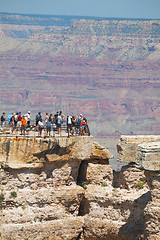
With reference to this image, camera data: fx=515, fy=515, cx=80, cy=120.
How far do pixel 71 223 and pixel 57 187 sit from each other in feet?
7.70

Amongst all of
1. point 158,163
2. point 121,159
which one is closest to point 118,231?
point 121,159

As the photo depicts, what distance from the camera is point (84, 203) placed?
32.0 metres

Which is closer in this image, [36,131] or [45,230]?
[45,230]

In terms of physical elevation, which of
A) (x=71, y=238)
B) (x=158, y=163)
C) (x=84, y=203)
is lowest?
(x=71, y=238)

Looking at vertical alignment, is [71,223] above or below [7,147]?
below

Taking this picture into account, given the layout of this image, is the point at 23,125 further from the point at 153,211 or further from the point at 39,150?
the point at 153,211

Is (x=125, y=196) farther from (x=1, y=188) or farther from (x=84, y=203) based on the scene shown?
(x=1, y=188)

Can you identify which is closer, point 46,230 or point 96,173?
point 46,230

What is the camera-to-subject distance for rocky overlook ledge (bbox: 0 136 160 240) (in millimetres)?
29156

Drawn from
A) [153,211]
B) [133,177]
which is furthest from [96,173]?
[153,211]

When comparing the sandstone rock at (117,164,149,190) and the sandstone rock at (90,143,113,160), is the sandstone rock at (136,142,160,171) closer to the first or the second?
the sandstone rock at (117,164,149,190)

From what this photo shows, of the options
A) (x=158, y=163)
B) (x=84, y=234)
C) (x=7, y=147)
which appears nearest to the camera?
(x=158, y=163)

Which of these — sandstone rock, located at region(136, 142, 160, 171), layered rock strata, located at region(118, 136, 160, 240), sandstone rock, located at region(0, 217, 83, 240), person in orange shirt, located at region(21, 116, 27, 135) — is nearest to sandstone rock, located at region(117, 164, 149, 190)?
sandstone rock, located at region(0, 217, 83, 240)

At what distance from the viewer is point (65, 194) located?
1200 inches
